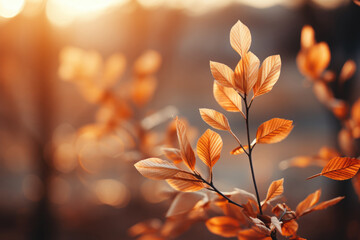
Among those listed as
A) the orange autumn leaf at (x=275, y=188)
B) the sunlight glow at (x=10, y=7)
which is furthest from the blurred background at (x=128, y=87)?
the orange autumn leaf at (x=275, y=188)

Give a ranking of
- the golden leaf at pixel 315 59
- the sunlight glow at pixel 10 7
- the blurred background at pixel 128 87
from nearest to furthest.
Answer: the golden leaf at pixel 315 59 → the blurred background at pixel 128 87 → the sunlight glow at pixel 10 7

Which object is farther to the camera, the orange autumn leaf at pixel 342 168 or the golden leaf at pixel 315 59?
the golden leaf at pixel 315 59

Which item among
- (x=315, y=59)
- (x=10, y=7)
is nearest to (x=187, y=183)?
(x=315, y=59)

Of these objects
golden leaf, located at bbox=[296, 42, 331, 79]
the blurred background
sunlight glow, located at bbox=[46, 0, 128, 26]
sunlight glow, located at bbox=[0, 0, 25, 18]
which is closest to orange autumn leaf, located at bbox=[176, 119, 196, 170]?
the blurred background

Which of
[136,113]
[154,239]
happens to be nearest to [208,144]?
[154,239]

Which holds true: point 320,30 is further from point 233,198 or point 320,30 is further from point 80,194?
point 80,194

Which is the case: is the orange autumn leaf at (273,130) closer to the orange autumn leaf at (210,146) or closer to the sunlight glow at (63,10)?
the orange autumn leaf at (210,146)
